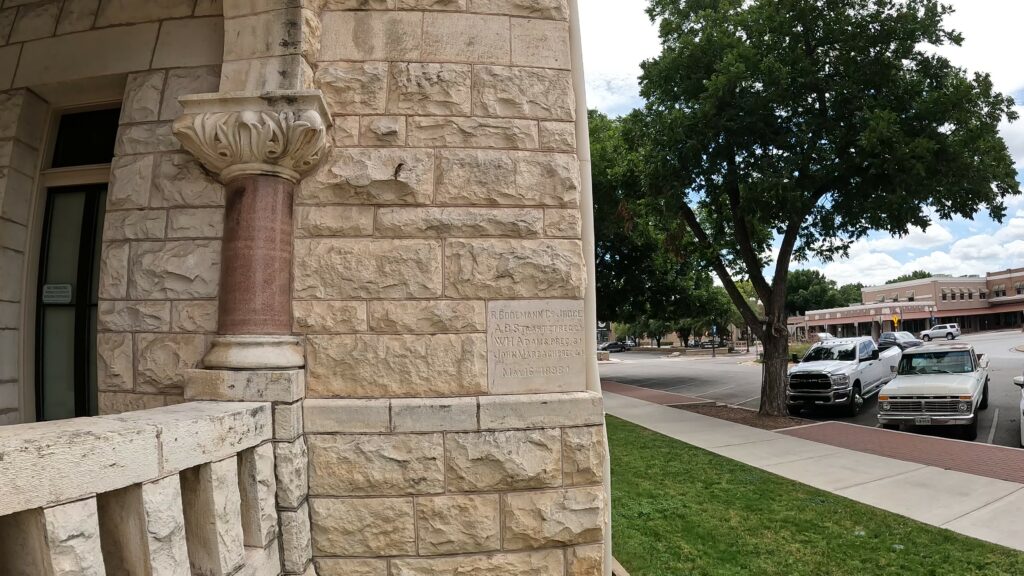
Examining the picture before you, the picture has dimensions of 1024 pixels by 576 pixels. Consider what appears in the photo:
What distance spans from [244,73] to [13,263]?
7.64ft

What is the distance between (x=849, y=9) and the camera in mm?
11305

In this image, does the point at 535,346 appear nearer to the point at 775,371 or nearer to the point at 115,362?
the point at 115,362

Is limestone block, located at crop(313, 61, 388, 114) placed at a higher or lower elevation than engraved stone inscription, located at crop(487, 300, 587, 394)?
higher

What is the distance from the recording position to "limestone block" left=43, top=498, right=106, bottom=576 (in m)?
1.62

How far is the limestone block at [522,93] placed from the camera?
3.39m

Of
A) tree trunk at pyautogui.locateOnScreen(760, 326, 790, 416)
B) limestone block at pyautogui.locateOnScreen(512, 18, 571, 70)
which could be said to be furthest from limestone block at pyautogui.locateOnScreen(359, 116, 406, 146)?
tree trunk at pyautogui.locateOnScreen(760, 326, 790, 416)

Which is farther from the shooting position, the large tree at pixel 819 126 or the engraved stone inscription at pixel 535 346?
the large tree at pixel 819 126

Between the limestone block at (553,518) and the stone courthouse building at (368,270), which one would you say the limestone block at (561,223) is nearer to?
the stone courthouse building at (368,270)

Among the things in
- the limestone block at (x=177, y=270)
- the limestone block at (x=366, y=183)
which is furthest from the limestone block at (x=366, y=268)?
the limestone block at (x=177, y=270)

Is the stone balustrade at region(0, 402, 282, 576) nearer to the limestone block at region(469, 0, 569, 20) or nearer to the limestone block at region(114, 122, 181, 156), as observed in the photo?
the limestone block at region(114, 122, 181, 156)

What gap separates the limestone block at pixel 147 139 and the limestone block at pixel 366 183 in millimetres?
1011

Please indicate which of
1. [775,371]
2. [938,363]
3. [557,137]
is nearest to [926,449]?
[938,363]

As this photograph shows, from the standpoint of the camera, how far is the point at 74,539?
167cm

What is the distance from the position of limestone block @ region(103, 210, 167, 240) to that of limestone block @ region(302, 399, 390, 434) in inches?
58.9
